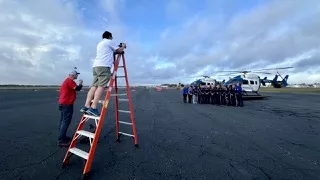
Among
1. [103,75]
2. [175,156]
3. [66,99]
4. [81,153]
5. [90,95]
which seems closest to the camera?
[81,153]

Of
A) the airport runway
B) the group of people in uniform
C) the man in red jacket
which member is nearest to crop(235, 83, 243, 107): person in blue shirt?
the group of people in uniform

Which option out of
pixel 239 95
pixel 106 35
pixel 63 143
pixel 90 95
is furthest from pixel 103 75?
pixel 239 95

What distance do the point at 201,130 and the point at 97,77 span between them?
4241 mm

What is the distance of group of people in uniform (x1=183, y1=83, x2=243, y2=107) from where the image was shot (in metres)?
16.5

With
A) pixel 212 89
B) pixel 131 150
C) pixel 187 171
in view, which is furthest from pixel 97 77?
pixel 212 89

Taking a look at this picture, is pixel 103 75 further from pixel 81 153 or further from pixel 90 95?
pixel 81 153

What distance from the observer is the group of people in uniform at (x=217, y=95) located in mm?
16475

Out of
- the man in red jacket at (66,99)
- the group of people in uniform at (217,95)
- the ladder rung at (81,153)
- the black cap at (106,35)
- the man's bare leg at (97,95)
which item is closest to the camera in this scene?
the ladder rung at (81,153)

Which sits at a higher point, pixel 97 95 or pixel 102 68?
pixel 102 68

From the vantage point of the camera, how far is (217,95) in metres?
18.0

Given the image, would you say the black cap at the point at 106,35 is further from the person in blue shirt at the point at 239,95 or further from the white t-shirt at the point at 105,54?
the person in blue shirt at the point at 239,95

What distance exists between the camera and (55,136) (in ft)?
18.9

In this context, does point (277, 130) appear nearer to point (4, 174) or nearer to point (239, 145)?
point (239, 145)

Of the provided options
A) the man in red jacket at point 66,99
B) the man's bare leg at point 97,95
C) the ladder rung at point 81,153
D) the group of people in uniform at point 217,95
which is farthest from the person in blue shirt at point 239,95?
the ladder rung at point 81,153
